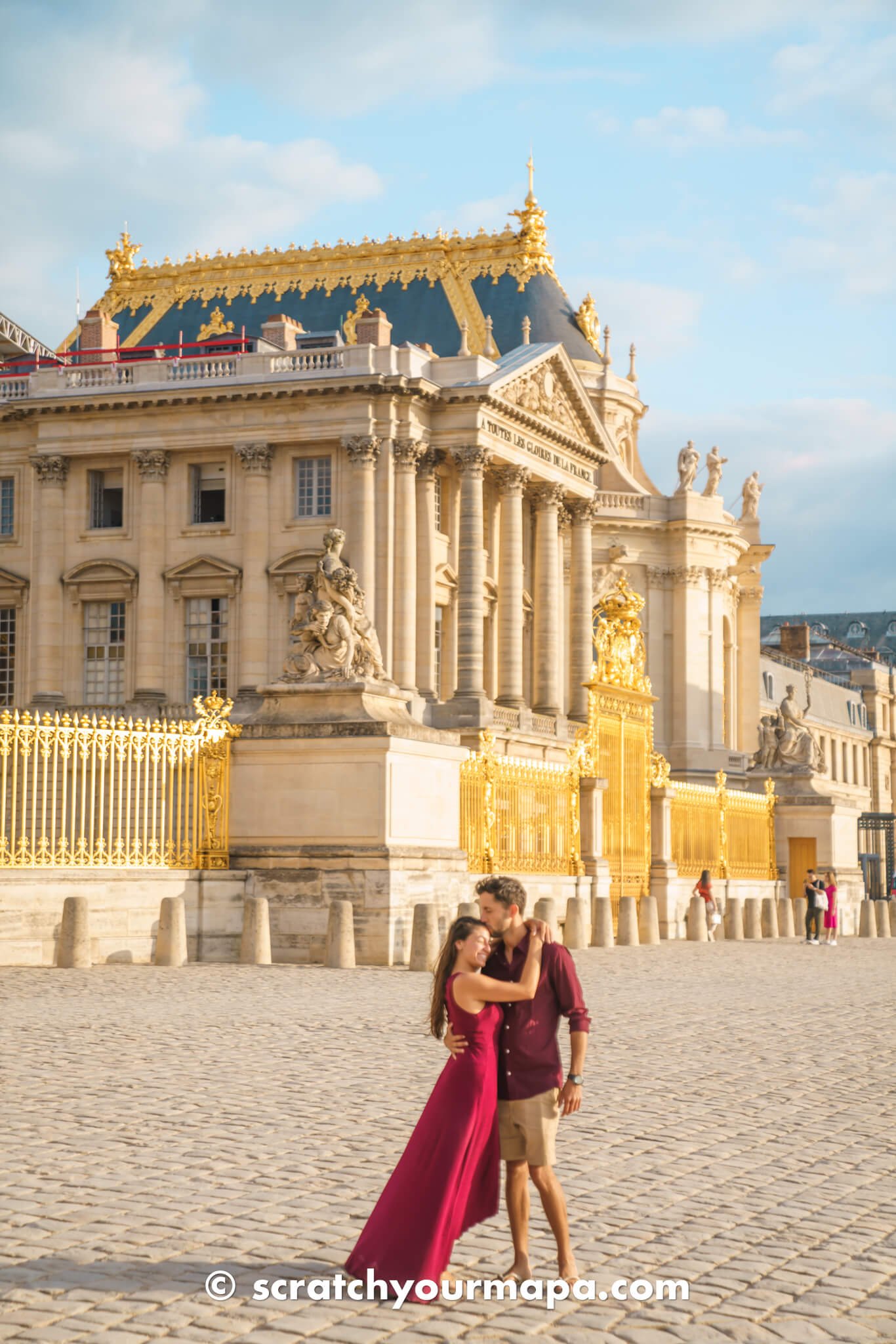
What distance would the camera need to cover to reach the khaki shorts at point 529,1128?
659cm

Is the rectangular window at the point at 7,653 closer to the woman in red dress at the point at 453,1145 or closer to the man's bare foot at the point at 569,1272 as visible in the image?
the woman in red dress at the point at 453,1145

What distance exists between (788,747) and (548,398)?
2024 centimetres

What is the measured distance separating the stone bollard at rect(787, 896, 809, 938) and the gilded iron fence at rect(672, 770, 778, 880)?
2.52ft

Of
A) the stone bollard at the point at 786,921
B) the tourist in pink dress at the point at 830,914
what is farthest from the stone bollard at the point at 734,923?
the stone bollard at the point at 786,921

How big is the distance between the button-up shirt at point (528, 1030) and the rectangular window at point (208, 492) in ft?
157

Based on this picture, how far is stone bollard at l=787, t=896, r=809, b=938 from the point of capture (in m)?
36.8

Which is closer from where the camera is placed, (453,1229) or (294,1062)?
(453,1229)

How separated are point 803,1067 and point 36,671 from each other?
4348cm

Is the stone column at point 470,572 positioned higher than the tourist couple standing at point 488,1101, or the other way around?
the stone column at point 470,572

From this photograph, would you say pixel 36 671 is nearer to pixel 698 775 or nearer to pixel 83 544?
pixel 83 544

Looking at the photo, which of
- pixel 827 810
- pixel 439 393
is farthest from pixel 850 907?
pixel 439 393

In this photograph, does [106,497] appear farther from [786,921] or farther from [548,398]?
[786,921]

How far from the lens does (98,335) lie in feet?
191

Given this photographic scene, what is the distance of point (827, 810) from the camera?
39250mm
